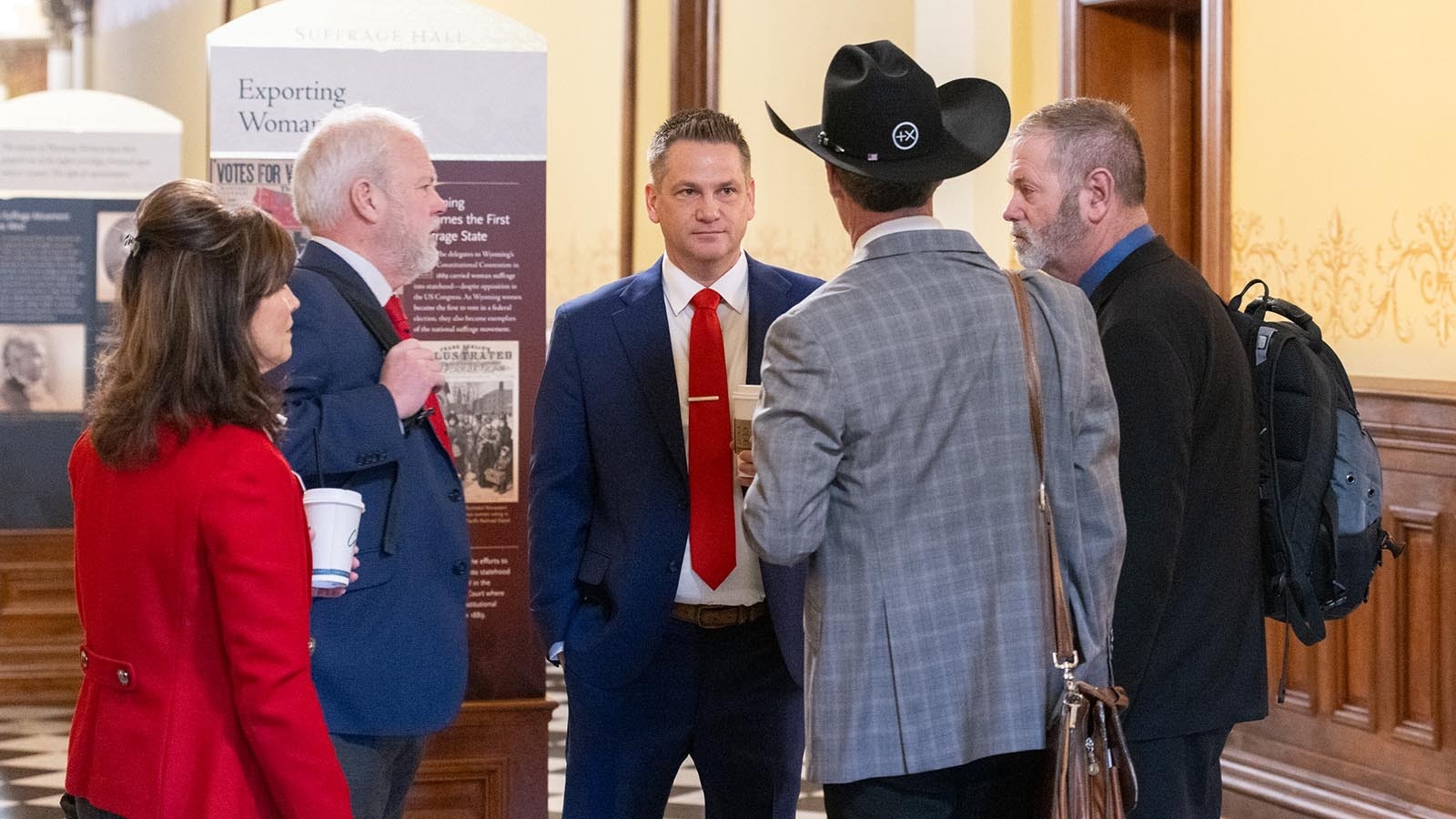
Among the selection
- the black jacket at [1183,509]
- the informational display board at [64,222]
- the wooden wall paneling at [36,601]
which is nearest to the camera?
the black jacket at [1183,509]

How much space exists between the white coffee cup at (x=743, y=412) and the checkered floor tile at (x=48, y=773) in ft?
6.72

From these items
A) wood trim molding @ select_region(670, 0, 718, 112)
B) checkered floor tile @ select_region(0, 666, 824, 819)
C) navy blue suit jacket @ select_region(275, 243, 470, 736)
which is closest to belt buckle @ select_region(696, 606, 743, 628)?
navy blue suit jacket @ select_region(275, 243, 470, 736)

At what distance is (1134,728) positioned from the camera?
2.46 metres

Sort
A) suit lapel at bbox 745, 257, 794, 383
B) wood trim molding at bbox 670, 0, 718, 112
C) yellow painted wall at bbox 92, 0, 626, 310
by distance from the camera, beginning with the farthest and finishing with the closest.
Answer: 1. wood trim molding at bbox 670, 0, 718, 112
2. yellow painted wall at bbox 92, 0, 626, 310
3. suit lapel at bbox 745, 257, 794, 383

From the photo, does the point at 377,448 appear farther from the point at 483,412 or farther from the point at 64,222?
the point at 64,222

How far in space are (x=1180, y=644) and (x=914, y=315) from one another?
2.52 feet

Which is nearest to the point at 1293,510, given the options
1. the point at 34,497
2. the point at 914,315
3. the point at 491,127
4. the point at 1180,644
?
the point at 1180,644

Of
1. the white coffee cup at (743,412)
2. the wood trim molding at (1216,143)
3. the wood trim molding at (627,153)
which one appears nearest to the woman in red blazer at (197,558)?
the white coffee cup at (743,412)

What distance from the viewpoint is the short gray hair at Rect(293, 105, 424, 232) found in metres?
2.62

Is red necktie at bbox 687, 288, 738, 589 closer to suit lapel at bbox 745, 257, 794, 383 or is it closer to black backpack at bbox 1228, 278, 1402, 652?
suit lapel at bbox 745, 257, 794, 383

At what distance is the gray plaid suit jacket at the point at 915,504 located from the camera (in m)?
2.14

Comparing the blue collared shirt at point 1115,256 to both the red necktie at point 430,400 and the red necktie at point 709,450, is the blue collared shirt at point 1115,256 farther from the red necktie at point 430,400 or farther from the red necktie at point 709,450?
the red necktie at point 430,400

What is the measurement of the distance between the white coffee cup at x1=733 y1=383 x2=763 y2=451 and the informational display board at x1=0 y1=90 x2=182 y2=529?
179cm

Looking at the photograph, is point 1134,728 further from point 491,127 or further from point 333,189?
point 491,127
